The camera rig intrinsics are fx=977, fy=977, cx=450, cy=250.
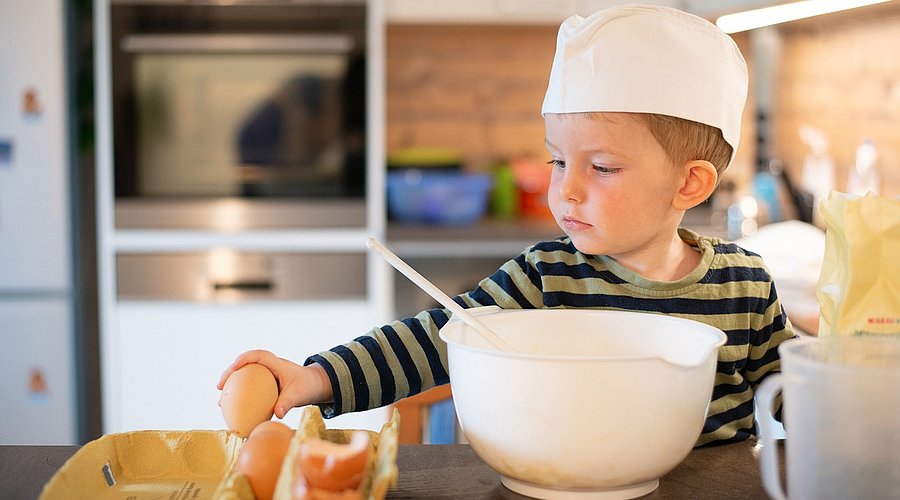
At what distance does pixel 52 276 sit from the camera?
246cm

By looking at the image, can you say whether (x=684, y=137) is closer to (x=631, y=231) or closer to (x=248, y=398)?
(x=631, y=231)

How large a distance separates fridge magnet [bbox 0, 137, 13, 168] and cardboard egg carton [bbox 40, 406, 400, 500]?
1.88 m

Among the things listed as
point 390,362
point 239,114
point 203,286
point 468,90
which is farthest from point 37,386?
point 390,362

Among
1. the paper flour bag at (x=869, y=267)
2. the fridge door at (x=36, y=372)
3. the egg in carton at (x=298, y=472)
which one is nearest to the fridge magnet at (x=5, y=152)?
the fridge door at (x=36, y=372)

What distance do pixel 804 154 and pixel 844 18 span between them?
435 mm

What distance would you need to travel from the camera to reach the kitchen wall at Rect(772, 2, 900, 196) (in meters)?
2.17

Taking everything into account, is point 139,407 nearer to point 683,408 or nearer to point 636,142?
point 636,142

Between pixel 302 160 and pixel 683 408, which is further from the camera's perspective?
pixel 302 160

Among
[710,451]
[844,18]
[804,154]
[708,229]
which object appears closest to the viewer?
[710,451]

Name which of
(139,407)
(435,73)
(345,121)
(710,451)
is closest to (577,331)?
(710,451)

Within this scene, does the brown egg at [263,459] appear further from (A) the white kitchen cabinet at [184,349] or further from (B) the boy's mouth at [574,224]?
(A) the white kitchen cabinet at [184,349]

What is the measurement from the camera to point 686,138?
0.99 metres

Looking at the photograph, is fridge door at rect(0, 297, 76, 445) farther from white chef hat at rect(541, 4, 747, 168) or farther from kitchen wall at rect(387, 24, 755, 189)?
white chef hat at rect(541, 4, 747, 168)

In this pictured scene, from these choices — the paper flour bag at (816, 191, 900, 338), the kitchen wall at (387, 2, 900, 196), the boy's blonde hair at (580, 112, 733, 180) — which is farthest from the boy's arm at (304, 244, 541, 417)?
the kitchen wall at (387, 2, 900, 196)
